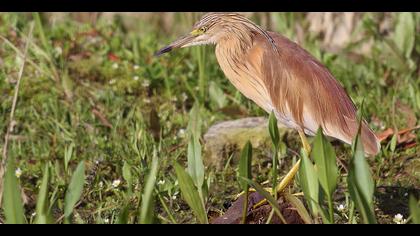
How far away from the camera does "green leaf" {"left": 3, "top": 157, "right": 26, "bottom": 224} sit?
9.88 ft

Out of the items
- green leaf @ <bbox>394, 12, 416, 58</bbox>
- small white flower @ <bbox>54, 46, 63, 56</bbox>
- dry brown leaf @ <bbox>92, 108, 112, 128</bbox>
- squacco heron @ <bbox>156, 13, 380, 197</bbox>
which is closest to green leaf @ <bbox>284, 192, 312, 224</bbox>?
squacco heron @ <bbox>156, 13, 380, 197</bbox>

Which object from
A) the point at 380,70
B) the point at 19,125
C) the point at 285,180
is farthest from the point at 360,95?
the point at 19,125

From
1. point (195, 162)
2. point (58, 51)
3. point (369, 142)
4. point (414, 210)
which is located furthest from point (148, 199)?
point (58, 51)

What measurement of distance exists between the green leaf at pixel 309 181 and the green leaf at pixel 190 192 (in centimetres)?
A: 40

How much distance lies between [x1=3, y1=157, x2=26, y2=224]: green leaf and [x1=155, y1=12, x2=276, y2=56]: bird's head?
169 cm

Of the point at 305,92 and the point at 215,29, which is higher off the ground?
the point at 215,29

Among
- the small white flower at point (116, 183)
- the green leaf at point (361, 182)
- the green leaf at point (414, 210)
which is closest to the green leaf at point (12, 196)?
the green leaf at point (361, 182)

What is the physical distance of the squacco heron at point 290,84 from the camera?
4.30 m

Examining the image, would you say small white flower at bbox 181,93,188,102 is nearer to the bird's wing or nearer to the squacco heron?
the squacco heron

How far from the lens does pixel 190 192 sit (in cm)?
333

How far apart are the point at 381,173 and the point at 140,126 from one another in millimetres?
1384

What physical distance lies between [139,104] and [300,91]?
172 cm

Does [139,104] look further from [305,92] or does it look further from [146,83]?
[305,92]

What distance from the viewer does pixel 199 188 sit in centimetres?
343
